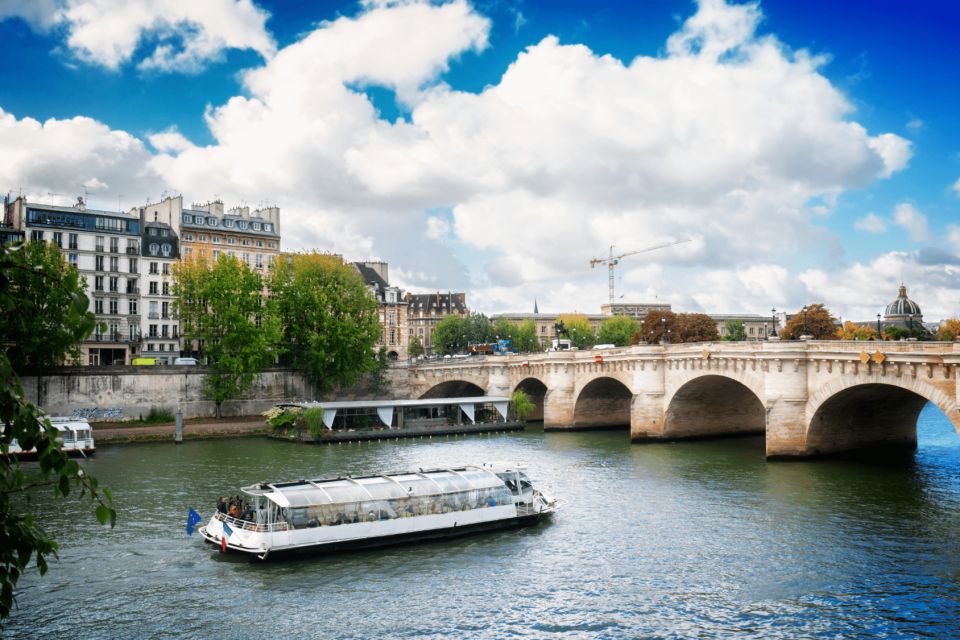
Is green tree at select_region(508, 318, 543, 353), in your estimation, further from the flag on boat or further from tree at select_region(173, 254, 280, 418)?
the flag on boat

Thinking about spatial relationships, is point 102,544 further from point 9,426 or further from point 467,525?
point 9,426

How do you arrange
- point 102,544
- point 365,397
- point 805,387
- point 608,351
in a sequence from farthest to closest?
point 365,397
point 608,351
point 805,387
point 102,544

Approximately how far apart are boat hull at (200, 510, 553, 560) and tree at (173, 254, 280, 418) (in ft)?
146

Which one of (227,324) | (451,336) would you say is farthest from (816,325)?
(227,324)

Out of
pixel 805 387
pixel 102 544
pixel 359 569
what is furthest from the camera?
pixel 805 387

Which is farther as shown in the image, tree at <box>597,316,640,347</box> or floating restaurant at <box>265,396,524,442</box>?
tree at <box>597,316,640,347</box>

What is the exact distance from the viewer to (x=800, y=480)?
42.4 m

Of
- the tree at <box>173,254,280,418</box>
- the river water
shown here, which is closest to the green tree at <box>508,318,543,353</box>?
the tree at <box>173,254,280,418</box>

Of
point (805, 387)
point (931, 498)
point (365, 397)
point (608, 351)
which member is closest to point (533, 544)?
point (931, 498)

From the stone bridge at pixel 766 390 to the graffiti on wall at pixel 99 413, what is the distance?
120 ft

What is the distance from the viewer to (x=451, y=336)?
135 metres

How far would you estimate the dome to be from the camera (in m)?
127

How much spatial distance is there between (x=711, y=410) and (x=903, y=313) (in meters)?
79.9

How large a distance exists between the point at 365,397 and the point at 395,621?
65575 mm
